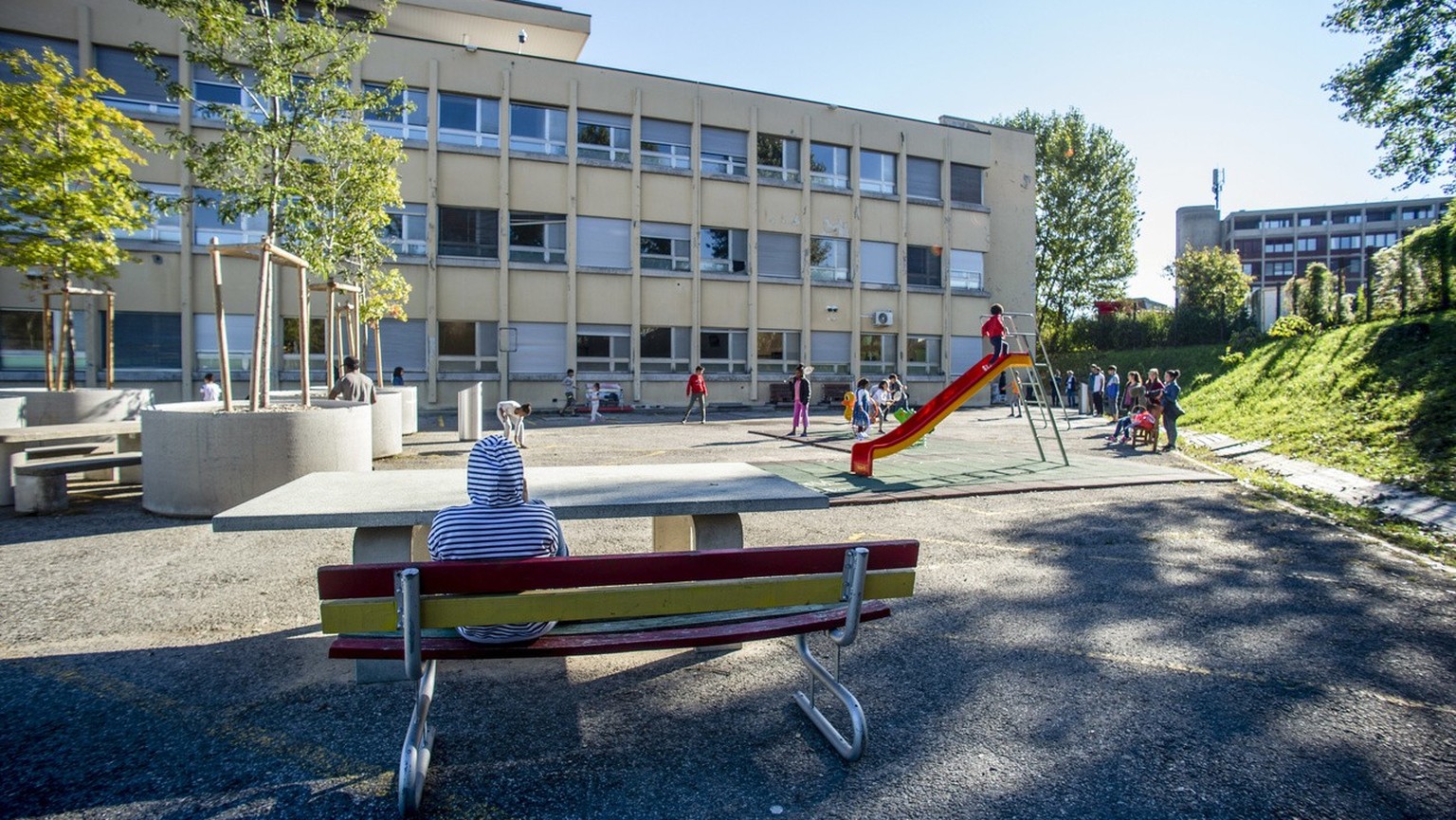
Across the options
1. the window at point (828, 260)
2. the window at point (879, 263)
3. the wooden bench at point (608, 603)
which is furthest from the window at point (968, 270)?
the wooden bench at point (608, 603)

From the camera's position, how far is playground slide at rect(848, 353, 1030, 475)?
40.1 feet

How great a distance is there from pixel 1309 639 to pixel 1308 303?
77.1ft

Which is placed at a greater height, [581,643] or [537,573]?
[537,573]

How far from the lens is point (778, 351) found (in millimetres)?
33750

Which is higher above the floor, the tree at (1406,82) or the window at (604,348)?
the tree at (1406,82)

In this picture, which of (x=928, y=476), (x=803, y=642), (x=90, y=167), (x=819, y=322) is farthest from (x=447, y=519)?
(x=819, y=322)

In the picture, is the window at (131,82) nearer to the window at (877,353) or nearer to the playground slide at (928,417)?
the playground slide at (928,417)

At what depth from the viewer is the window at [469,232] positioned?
28484mm

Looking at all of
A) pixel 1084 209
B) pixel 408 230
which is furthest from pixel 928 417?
pixel 1084 209

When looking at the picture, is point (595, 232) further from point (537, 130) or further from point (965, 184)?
point (965, 184)

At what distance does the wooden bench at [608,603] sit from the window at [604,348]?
89.5 feet

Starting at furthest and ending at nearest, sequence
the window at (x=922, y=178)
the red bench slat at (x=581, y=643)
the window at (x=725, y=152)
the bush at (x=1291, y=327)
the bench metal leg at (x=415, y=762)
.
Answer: the window at (x=922, y=178) < the window at (x=725, y=152) < the bush at (x=1291, y=327) < the red bench slat at (x=581, y=643) < the bench metal leg at (x=415, y=762)

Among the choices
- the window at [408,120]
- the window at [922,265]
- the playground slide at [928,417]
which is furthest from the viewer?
the window at [922,265]

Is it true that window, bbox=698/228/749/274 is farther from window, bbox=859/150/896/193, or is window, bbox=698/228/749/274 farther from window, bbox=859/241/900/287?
window, bbox=859/150/896/193
